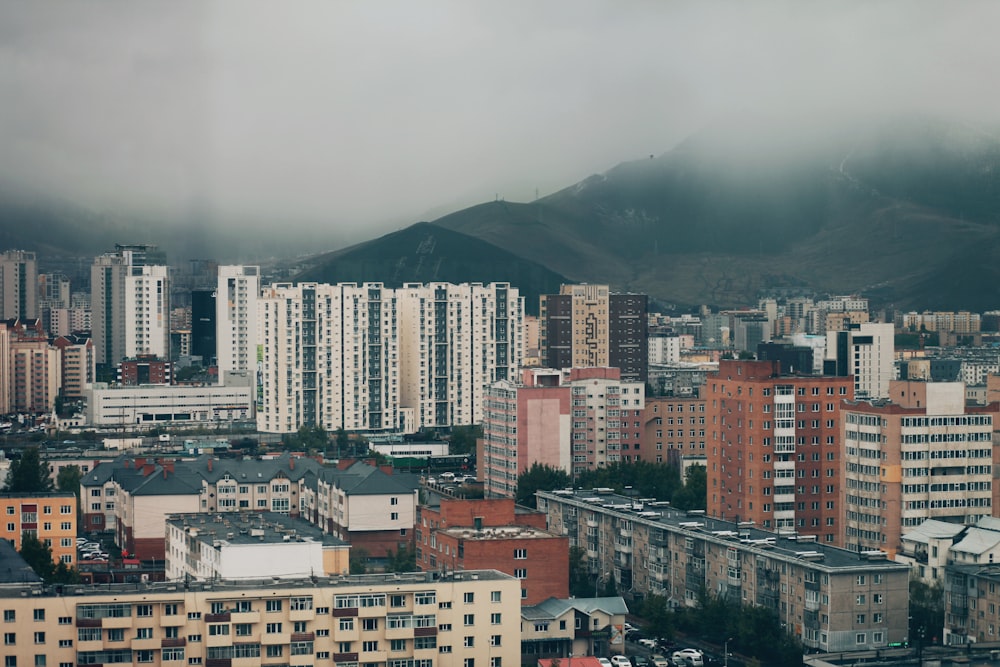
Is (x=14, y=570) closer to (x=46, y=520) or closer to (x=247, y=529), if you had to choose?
(x=247, y=529)

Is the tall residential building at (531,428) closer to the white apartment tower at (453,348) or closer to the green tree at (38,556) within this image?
the green tree at (38,556)

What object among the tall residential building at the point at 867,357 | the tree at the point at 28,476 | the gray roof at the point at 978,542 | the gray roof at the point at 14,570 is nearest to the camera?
the gray roof at the point at 14,570

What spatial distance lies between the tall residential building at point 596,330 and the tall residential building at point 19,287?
32519 millimetres

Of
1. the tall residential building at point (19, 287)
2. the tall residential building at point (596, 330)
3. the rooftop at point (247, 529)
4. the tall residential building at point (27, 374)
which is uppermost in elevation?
the tall residential building at point (19, 287)

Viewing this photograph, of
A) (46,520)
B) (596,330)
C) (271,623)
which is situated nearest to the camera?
(271,623)

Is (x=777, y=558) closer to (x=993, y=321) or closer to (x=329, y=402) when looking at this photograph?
(x=329, y=402)

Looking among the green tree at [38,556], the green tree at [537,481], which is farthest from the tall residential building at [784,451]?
the green tree at [38,556]

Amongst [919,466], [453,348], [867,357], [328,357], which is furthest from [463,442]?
[919,466]

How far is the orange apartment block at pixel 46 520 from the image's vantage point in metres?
23.2

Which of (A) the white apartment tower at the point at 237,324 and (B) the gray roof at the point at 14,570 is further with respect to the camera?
(A) the white apartment tower at the point at 237,324

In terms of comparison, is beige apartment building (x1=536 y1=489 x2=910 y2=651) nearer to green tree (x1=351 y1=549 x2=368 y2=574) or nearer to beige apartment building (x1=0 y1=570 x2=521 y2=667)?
green tree (x1=351 y1=549 x2=368 y2=574)

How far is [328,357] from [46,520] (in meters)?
20.7

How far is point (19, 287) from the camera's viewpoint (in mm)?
75625

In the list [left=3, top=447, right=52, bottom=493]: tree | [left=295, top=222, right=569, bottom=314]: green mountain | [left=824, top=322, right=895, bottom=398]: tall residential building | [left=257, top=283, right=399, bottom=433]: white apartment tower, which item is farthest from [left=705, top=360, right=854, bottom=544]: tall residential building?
[left=295, top=222, right=569, bottom=314]: green mountain
